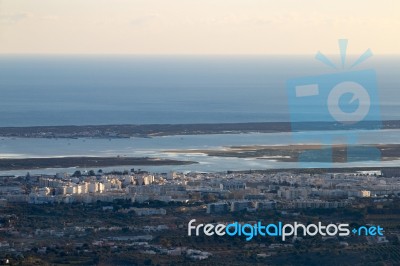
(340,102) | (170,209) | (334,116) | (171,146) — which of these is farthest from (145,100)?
(170,209)

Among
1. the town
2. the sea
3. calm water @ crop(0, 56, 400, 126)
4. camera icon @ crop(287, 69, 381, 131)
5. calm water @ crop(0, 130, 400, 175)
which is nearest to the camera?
the town

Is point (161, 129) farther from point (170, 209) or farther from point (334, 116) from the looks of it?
point (170, 209)

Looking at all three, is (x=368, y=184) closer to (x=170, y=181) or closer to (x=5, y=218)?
(x=170, y=181)

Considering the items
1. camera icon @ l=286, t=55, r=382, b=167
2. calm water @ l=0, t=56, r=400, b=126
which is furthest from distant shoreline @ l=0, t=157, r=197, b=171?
calm water @ l=0, t=56, r=400, b=126

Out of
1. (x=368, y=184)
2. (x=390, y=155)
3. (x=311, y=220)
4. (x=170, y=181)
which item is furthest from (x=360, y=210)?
(x=390, y=155)

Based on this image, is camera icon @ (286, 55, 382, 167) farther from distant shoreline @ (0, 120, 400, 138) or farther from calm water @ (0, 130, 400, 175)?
calm water @ (0, 130, 400, 175)
